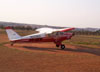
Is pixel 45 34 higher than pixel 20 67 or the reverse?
higher

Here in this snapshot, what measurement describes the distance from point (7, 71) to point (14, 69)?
52 centimetres

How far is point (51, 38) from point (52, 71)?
10.3 metres

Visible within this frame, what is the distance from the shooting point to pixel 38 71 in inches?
333

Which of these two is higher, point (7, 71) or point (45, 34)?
point (45, 34)

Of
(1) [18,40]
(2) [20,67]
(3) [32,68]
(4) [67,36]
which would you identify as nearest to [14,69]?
(2) [20,67]

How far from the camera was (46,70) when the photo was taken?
873 centimetres

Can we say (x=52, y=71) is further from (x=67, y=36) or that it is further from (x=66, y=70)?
(x=67, y=36)

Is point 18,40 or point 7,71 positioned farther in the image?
point 18,40

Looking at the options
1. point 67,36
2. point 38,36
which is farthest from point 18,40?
point 67,36

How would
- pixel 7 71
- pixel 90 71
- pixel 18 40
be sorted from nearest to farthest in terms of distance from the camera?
pixel 7 71 → pixel 90 71 → pixel 18 40

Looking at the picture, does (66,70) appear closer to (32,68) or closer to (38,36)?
(32,68)

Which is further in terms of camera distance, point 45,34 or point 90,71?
point 45,34

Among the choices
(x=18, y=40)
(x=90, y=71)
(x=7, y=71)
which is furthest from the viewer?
(x=18, y=40)

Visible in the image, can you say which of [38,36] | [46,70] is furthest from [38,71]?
[38,36]
